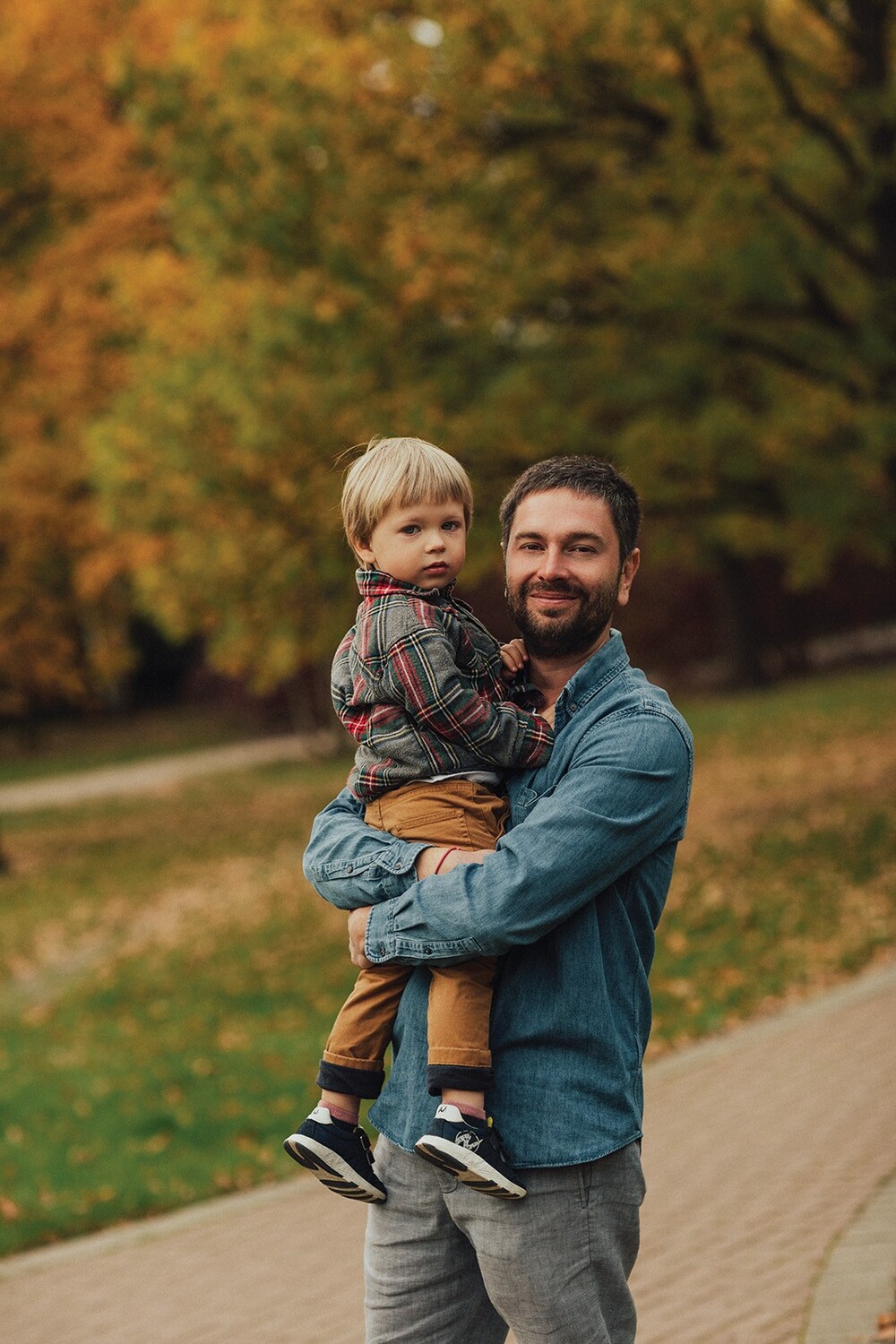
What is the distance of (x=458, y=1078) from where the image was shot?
8.52 feet

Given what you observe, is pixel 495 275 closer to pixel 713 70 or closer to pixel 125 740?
pixel 713 70

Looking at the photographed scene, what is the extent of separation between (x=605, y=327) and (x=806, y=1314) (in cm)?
897

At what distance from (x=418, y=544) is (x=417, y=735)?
1.17 ft

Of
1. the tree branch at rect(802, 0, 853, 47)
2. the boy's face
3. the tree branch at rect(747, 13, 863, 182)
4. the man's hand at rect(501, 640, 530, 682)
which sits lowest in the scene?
the man's hand at rect(501, 640, 530, 682)

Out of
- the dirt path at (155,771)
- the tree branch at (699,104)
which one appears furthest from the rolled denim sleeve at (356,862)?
the dirt path at (155,771)

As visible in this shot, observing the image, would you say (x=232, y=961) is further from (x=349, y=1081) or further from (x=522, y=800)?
(x=522, y=800)

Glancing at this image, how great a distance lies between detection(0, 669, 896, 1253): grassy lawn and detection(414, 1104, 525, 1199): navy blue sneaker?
4338mm

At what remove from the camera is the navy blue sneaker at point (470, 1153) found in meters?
2.54

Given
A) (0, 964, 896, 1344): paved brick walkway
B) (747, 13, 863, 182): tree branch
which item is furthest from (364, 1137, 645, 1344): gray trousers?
(747, 13, 863, 182): tree branch

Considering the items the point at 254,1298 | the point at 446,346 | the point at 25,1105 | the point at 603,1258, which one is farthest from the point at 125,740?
the point at 603,1258

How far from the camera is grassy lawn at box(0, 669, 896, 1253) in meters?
7.43

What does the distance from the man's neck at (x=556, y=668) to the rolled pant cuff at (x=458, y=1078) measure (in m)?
0.68

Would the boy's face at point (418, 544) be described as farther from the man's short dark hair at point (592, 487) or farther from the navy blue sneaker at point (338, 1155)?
the navy blue sneaker at point (338, 1155)

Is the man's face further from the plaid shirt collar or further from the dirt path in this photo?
the dirt path
